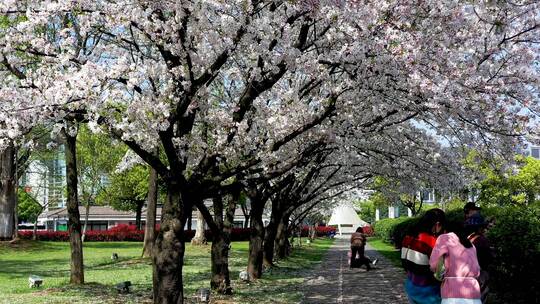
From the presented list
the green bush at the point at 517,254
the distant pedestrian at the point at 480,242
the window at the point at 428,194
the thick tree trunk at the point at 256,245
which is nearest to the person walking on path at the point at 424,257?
the distant pedestrian at the point at 480,242

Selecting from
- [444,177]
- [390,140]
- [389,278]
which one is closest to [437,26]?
[390,140]

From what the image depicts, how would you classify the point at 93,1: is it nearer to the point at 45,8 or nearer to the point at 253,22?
the point at 45,8

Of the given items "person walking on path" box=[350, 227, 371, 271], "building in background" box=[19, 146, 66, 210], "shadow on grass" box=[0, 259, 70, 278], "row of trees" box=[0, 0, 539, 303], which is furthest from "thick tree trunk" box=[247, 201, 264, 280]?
"building in background" box=[19, 146, 66, 210]

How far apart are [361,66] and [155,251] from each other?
470 cm

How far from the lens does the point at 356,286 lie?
16.9 meters

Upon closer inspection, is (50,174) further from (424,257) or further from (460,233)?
(460,233)

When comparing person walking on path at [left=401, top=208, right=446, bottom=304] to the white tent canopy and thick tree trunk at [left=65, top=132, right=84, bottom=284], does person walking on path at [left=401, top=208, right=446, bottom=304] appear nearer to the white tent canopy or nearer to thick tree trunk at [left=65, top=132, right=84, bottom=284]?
thick tree trunk at [left=65, top=132, right=84, bottom=284]

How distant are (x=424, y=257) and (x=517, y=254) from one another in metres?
5.47

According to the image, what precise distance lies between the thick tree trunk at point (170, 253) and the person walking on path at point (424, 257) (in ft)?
15.6

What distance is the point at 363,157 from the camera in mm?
18719

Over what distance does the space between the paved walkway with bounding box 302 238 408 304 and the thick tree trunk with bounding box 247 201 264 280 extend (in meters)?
1.64

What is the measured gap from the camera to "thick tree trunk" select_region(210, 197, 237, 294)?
14742 mm

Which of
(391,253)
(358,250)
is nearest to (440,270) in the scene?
(358,250)

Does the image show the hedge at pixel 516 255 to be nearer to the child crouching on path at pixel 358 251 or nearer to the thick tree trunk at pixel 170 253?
the thick tree trunk at pixel 170 253
